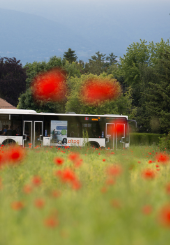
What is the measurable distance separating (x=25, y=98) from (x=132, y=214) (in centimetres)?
5287

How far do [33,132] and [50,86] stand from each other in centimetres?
3265

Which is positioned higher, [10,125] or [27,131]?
[10,125]

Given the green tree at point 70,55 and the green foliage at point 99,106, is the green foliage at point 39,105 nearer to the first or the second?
the green foliage at point 99,106

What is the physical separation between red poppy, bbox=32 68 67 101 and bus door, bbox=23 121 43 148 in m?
30.0

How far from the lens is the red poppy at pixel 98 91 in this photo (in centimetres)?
3850

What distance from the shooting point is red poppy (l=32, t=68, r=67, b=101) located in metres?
52.9

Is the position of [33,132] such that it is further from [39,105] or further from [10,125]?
[39,105]

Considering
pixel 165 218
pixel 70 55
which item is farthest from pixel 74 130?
pixel 70 55

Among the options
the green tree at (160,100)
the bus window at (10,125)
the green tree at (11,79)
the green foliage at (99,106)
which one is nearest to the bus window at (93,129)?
the bus window at (10,125)

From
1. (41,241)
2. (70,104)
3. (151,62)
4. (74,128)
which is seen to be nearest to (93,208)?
(41,241)

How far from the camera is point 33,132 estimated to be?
893 inches

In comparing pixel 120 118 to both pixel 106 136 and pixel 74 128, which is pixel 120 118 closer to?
pixel 106 136

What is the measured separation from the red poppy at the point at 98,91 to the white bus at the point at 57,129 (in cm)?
1505

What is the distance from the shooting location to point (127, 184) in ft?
12.9
